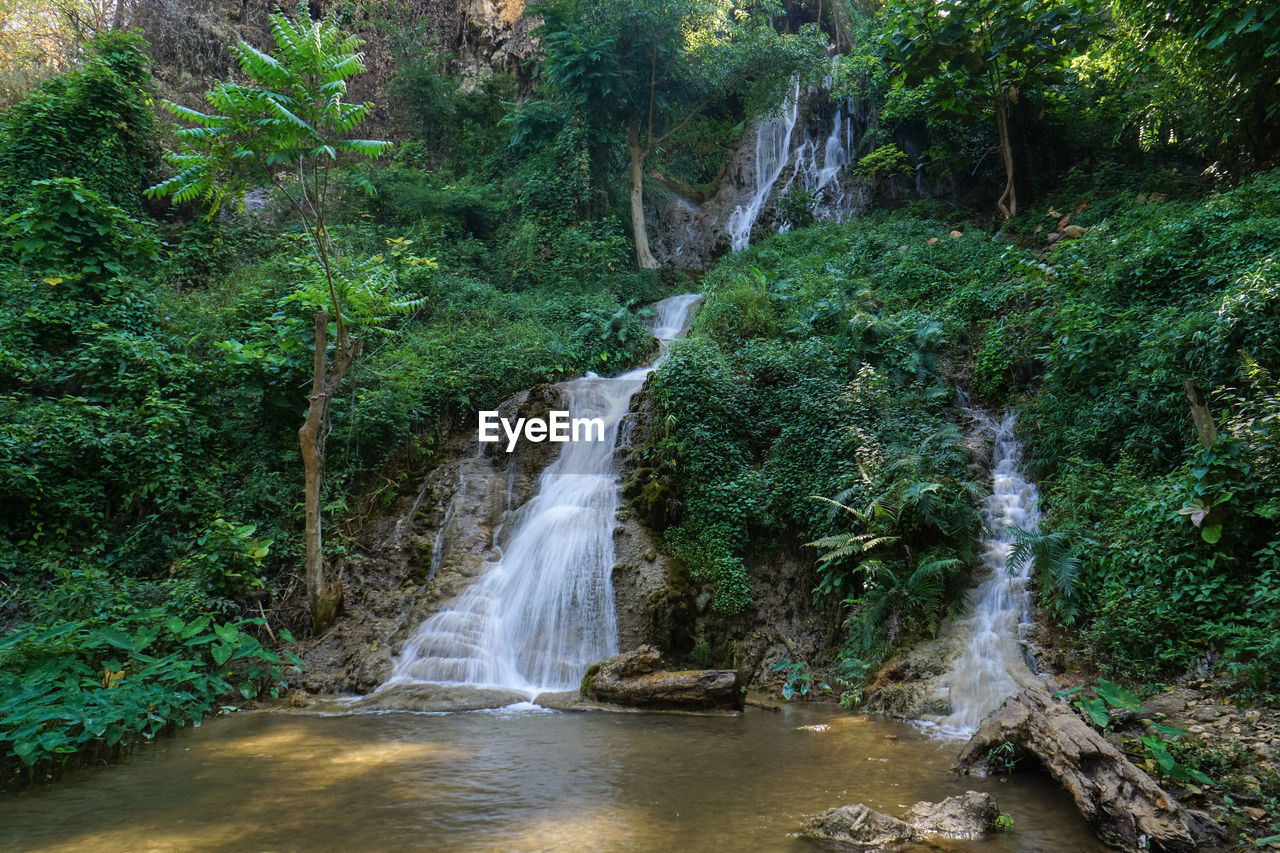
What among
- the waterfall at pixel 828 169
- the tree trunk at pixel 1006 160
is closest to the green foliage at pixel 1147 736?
the tree trunk at pixel 1006 160

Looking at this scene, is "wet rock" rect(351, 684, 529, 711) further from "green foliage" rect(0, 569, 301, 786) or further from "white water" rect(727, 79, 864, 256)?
"white water" rect(727, 79, 864, 256)

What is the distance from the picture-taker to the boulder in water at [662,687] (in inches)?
272

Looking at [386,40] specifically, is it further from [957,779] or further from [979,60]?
[957,779]

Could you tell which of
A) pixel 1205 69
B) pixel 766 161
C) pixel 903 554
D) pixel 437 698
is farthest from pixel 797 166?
pixel 437 698

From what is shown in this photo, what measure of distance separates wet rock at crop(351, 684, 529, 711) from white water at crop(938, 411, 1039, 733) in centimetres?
477

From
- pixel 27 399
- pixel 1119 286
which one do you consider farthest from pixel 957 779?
pixel 27 399

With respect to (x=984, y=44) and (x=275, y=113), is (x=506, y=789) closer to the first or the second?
(x=275, y=113)

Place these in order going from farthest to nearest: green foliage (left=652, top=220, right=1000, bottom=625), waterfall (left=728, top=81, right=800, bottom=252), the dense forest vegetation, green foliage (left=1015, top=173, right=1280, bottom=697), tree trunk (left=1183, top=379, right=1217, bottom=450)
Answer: waterfall (left=728, top=81, right=800, bottom=252) → green foliage (left=652, top=220, right=1000, bottom=625) → the dense forest vegetation → tree trunk (left=1183, top=379, right=1217, bottom=450) → green foliage (left=1015, top=173, right=1280, bottom=697)

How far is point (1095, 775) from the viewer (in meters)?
3.97

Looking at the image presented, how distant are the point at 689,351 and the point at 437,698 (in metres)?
6.66

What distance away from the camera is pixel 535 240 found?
62.2 feet

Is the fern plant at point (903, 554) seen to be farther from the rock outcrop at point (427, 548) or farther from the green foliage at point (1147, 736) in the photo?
the rock outcrop at point (427, 548)

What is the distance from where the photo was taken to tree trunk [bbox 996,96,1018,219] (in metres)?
16.3

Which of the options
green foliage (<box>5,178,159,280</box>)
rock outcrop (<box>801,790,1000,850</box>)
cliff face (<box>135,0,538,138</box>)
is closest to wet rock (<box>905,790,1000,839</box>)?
rock outcrop (<box>801,790,1000,850</box>)
